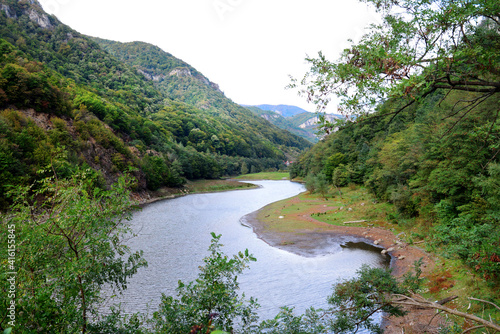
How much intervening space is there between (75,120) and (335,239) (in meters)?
50.8

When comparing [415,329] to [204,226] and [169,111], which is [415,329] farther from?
[169,111]

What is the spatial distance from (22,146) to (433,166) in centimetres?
4536

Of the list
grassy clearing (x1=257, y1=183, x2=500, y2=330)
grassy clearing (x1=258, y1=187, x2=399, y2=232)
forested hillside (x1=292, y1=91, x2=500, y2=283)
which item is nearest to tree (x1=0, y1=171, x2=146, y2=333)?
forested hillside (x1=292, y1=91, x2=500, y2=283)

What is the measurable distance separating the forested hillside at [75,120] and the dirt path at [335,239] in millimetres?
12988

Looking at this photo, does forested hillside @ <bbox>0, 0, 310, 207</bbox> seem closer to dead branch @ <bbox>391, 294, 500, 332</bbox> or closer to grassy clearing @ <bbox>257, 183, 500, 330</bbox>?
dead branch @ <bbox>391, 294, 500, 332</bbox>

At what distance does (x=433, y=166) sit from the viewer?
65.3 ft

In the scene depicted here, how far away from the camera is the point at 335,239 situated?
25.2 metres

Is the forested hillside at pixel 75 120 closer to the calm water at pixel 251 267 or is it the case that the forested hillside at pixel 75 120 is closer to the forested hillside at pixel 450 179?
the calm water at pixel 251 267

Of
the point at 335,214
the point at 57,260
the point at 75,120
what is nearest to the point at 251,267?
the point at 57,260

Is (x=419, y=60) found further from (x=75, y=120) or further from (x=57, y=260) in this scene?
(x=75, y=120)

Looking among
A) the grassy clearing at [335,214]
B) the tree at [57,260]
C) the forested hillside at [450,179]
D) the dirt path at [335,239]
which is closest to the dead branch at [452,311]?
the forested hillside at [450,179]

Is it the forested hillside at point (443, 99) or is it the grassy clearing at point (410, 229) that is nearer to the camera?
the forested hillside at point (443, 99)

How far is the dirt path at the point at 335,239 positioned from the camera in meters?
11.2

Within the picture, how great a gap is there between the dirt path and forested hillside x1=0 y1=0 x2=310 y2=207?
1299 cm
